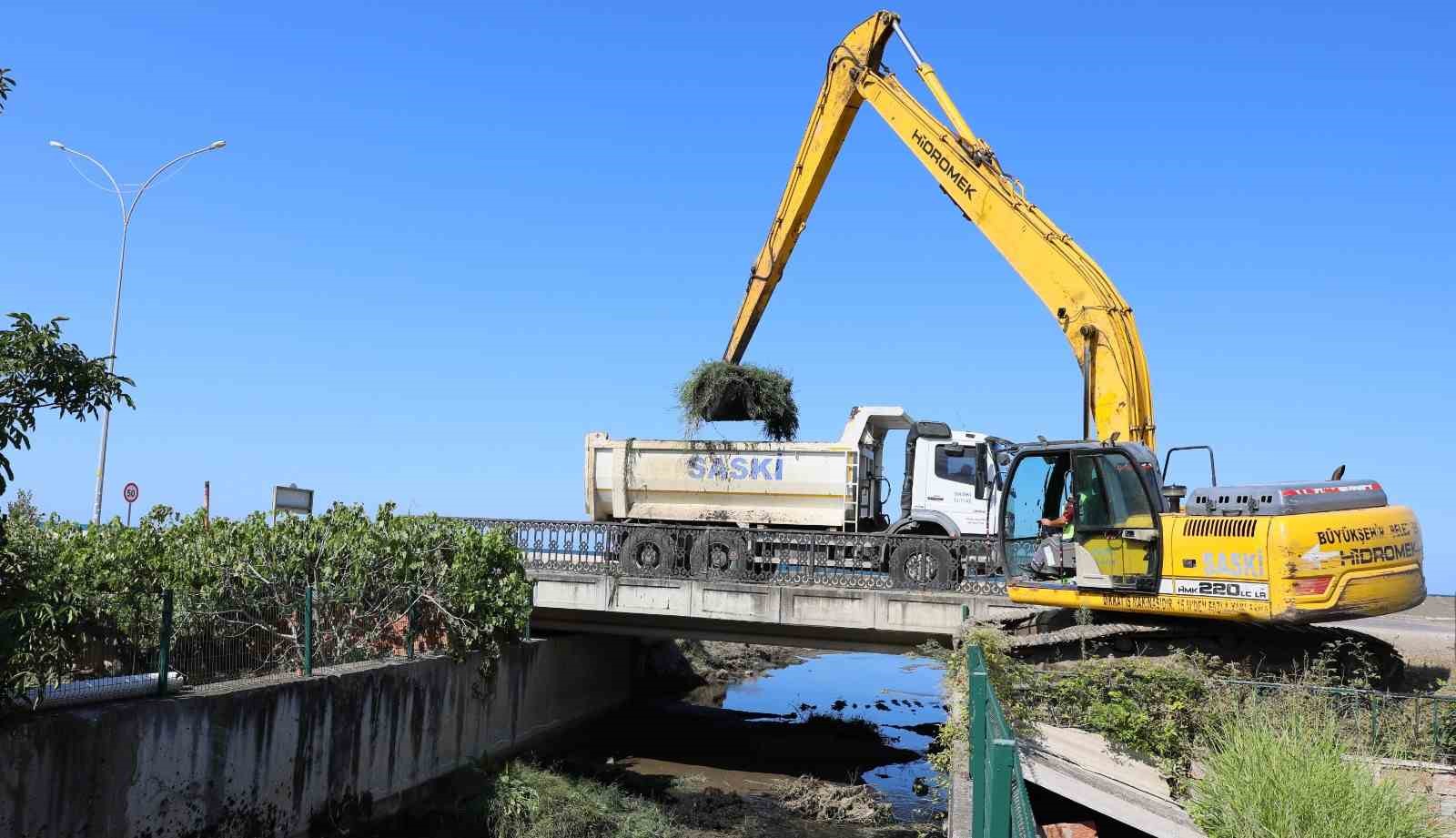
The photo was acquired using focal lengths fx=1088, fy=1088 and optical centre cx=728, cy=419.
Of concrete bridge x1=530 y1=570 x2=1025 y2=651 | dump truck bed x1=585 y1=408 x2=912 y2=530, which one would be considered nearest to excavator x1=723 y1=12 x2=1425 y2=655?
concrete bridge x1=530 y1=570 x2=1025 y2=651

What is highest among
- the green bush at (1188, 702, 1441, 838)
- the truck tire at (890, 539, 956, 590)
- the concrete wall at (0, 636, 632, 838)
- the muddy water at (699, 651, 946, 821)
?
the truck tire at (890, 539, 956, 590)

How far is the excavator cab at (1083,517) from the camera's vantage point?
1098cm

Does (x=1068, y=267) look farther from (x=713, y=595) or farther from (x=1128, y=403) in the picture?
(x=713, y=595)

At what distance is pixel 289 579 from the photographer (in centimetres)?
1414

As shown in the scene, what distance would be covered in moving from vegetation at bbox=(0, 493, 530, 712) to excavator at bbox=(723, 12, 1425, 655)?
780cm

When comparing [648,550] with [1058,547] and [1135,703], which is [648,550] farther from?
[1135,703]

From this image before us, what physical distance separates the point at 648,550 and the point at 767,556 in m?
2.29

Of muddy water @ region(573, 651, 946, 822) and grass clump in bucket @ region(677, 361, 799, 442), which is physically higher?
grass clump in bucket @ region(677, 361, 799, 442)

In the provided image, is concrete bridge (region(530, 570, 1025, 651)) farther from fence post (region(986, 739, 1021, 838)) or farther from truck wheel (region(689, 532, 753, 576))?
fence post (region(986, 739, 1021, 838))

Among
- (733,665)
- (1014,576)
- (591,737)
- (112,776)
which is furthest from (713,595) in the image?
(733,665)

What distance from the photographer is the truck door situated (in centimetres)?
1851

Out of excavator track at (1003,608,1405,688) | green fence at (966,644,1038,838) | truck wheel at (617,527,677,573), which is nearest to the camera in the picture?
green fence at (966,644,1038,838)

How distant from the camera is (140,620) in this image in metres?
10.7

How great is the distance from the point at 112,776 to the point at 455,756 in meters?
6.45
